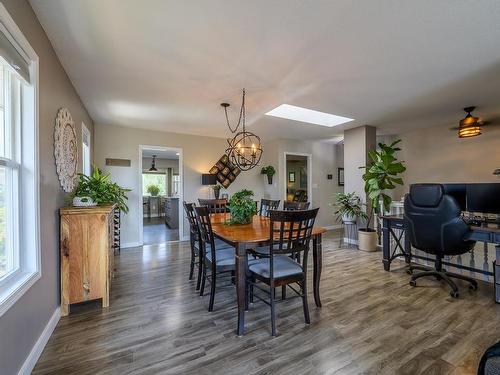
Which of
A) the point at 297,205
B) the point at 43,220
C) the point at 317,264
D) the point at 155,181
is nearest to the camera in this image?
the point at 43,220

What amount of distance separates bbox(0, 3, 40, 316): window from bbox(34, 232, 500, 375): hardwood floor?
692 millimetres

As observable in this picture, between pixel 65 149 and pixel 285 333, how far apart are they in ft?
9.33

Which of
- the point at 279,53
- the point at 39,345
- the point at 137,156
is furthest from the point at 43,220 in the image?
the point at 137,156

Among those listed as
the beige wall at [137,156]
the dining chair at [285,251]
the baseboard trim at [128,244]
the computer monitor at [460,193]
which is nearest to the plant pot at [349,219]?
the computer monitor at [460,193]

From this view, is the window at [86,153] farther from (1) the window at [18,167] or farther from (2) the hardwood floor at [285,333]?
(1) the window at [18,167]

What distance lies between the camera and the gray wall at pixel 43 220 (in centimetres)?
141

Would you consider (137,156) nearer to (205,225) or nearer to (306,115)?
(205,225)

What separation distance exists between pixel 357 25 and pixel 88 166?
4.47 metres

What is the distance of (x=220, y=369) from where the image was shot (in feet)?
5.29

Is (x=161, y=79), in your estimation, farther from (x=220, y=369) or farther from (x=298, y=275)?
(x=220, y=369)

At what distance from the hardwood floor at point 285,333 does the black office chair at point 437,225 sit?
46cm

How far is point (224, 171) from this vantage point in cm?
588

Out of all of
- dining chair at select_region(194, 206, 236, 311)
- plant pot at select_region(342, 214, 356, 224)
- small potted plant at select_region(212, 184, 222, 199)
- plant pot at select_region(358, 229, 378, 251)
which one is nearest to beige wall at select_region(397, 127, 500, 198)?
plant pot at select_region(342, 214, 356, 224)

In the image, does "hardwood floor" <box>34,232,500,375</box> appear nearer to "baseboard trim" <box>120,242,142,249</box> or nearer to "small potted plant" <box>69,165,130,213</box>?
"small potted plant" <box>69,165,130,213</box>
